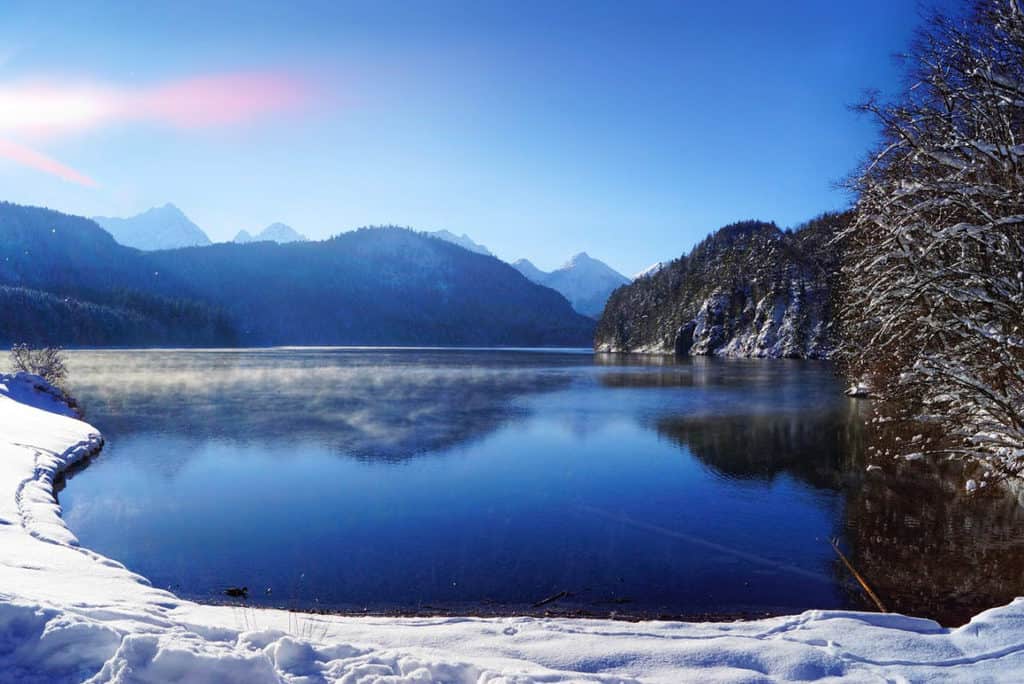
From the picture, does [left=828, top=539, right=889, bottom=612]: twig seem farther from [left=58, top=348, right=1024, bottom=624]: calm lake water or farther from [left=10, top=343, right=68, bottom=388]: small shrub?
[left=10, top=343, right=68, bottom=388]: small shrub

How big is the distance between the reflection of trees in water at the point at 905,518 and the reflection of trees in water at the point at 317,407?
1364cm

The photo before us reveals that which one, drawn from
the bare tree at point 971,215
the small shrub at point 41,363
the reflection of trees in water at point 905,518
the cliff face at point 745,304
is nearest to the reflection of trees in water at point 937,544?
the reflection of trees in water at point 905,518

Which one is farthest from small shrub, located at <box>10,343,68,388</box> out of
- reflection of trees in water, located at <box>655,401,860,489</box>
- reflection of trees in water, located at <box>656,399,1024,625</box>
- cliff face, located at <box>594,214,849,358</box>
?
cliff face, located at <box>594,214,849,358</box>

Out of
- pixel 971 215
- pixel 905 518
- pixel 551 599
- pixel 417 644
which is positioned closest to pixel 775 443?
pixel 905 518

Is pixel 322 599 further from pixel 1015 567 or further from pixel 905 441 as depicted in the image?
pixel 905 441

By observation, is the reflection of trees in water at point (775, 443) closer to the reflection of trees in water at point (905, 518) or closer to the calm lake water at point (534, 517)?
the reflection of trees in water at point (905, 518)

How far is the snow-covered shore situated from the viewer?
526 centimetres

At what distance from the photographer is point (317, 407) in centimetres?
4106

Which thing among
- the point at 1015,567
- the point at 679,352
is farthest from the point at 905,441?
the point at 679,352

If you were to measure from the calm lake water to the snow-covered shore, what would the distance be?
8.37ft

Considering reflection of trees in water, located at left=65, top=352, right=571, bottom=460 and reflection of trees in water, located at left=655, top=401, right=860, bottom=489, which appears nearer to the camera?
reflection of trees in water, located at left=655, top=401, right=860, bottom=489

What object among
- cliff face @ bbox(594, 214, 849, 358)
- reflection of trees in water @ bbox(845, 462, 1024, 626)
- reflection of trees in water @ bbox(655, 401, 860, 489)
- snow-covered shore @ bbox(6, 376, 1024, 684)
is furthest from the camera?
Result: cliff face @ bbox(594, 214, 849, 358)

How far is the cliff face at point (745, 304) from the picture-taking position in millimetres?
131875

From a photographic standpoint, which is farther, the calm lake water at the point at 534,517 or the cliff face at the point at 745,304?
the cliff face at the point at 745,304
